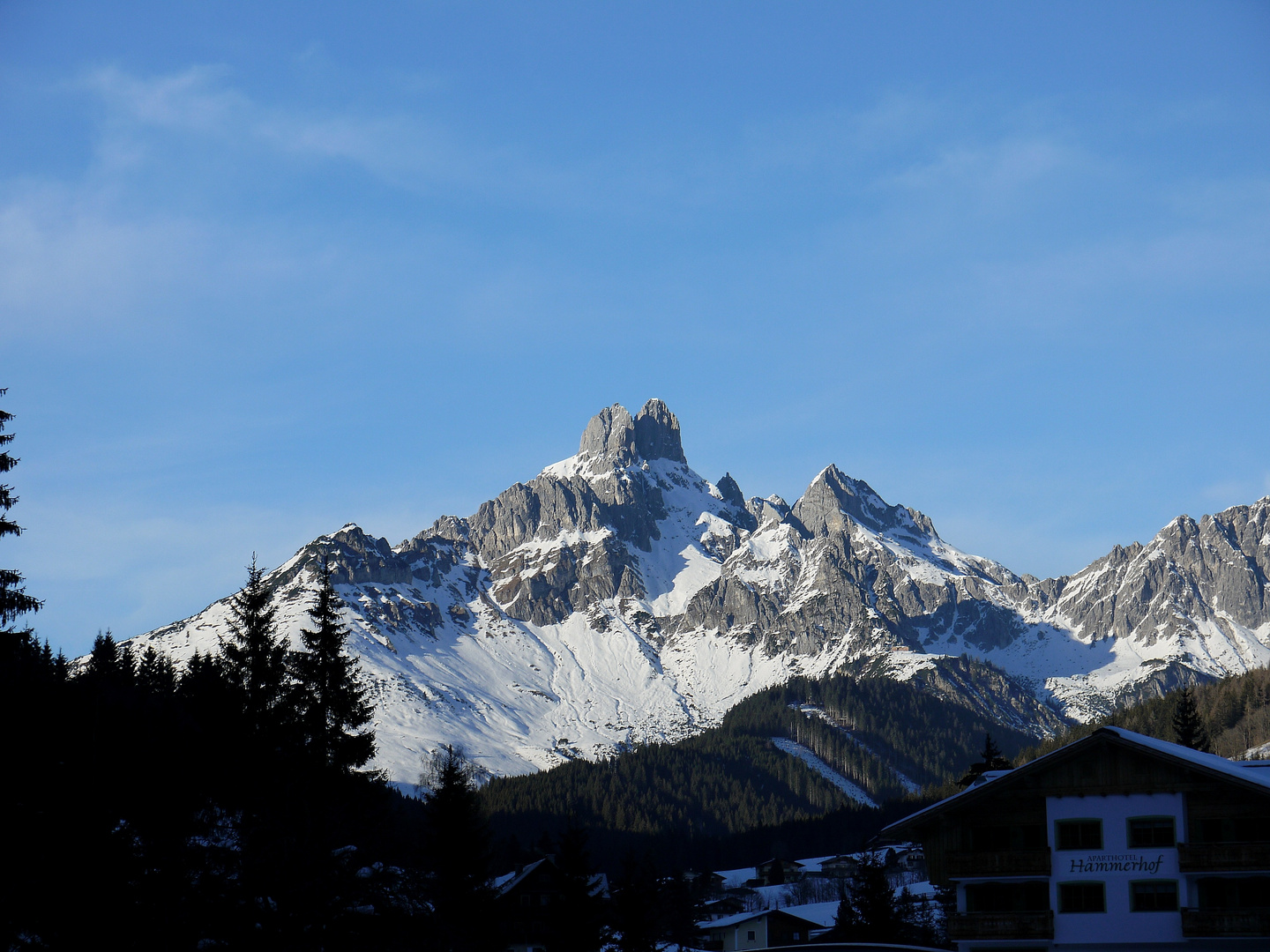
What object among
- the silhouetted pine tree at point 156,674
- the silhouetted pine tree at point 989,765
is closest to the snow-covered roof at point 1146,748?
the silhouetted pine tree at point 989,765

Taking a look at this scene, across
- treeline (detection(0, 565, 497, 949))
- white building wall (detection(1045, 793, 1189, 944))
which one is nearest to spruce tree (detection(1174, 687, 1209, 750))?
white building wall (detection(1045, 793, 1189, 944))

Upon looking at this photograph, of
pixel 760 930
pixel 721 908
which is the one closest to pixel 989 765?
pixel 760 930

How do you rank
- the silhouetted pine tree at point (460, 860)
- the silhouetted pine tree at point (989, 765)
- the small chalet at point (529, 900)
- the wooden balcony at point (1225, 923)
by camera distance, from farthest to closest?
the small chalet at point (529, 900) < the silhouetted pine tree at point (989, 765) < the silhouetted pine tree at point (460, 860) < the wooden balcony at point (1225, 923)

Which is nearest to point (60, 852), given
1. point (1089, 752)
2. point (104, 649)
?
point (1089, 752)

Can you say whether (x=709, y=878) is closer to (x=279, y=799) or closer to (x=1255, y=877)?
(x=1255, y=877)

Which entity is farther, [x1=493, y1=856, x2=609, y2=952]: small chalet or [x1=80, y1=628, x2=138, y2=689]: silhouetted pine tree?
[x1=493, y1=856, x2=609, y2=952]: small chalet

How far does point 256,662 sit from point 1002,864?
32586 millimetres

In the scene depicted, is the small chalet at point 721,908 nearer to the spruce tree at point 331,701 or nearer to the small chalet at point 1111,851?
the small chalet at point 1111,851

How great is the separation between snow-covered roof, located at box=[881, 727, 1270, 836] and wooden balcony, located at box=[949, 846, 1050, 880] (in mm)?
2202

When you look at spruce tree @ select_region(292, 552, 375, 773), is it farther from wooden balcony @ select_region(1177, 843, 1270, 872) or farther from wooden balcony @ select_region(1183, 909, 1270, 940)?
wooden balcony @ select_region(1183, 909, 1270, 940)

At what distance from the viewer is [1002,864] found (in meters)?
52.2

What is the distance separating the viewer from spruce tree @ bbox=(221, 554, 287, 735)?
5700cm

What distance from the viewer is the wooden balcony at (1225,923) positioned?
48156mm

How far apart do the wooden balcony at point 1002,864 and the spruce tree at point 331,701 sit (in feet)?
78.7
